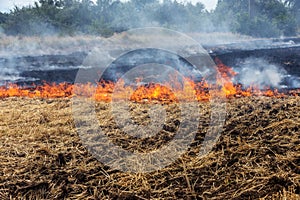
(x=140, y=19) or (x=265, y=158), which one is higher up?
(x=140, y=19)

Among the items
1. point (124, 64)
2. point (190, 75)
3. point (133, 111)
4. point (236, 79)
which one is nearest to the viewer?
point (133, 111)

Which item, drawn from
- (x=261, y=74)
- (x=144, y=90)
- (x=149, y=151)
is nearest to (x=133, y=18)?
(x=261, y=74)

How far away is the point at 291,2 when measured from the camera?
36.4 metres

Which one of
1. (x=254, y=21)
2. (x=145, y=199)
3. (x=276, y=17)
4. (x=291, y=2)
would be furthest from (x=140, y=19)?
(x=291, y=2)

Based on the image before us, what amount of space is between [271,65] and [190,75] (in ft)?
11.3

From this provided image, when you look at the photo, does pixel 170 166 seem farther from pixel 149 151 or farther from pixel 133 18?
pixel 133 18

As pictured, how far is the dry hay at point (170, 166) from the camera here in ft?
6.43

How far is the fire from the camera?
403 centimetres

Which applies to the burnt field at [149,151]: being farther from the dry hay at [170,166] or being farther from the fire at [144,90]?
the fire at [144,90]

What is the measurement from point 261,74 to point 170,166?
22.7ft

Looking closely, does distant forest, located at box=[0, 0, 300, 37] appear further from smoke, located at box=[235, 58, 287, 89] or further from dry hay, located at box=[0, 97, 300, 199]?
dry hay, located at box=[0, 97, 300, 199]

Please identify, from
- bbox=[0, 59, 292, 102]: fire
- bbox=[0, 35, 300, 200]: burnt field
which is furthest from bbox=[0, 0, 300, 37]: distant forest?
bbox=[0, 35, 300, 200]: burnt field

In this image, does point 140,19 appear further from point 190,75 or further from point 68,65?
point 190,75

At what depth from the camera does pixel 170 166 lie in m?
2.21
